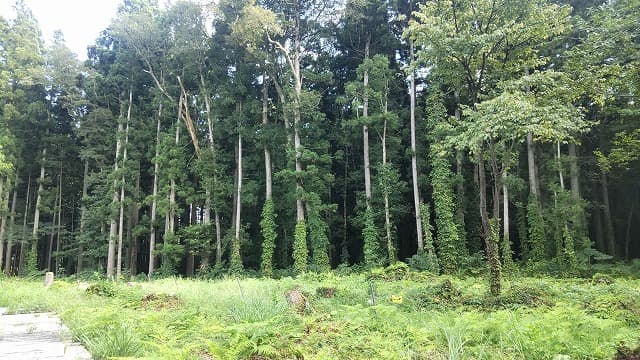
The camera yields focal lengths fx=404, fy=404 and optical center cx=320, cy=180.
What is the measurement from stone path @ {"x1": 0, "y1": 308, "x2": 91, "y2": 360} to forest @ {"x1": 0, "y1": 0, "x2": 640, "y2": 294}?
13.5 meters

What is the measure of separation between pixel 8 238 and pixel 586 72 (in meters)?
29.7

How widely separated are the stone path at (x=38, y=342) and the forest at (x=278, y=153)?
1350cm

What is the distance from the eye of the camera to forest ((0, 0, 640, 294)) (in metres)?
18.9

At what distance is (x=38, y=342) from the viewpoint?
14.8ft

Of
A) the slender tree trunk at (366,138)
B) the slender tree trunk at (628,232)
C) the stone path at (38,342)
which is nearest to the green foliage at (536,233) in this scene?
the slender tree trunk at (366,138)

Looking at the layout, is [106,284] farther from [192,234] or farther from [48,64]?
[48,64]

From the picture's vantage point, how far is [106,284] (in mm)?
10469

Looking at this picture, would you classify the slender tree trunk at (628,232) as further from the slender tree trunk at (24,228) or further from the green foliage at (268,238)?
the slender tree trunk at (24,228)

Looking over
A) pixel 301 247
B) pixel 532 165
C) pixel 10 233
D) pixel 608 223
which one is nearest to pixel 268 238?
pixel 301 247

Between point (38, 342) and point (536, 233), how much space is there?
62.7 feet

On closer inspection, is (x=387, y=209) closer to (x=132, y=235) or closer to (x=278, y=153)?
(x=278, y=153)

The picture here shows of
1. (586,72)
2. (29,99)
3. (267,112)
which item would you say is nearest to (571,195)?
(586,72)

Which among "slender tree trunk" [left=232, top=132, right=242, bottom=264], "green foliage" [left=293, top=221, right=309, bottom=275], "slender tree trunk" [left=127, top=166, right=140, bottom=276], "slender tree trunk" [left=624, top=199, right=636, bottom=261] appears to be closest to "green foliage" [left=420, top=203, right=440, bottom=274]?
"green foliage" [left=293, top=221, right=309, bottom=275]

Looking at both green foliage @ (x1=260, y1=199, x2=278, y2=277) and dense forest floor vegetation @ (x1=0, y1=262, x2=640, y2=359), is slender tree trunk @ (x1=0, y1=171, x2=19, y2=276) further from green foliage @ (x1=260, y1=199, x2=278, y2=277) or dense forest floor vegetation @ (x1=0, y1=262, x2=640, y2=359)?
dense forest floor vegetation @ (x1=0, y1=262, x2=640, y2=359)
